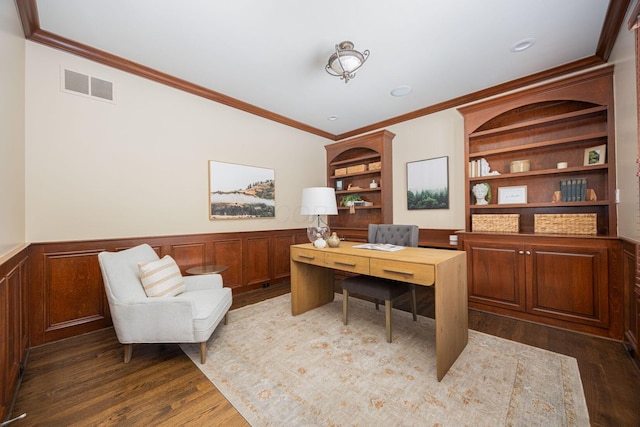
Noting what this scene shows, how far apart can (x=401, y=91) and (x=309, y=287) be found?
272 cm

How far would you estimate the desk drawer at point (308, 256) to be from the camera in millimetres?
2459

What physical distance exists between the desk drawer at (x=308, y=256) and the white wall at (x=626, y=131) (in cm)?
237

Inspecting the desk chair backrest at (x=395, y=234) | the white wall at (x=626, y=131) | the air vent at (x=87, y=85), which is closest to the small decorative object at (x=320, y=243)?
the desk chair backrest at (x=395, y=234)

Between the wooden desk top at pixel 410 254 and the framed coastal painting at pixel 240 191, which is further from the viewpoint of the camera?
the framed coastal painting at pixel 240 191

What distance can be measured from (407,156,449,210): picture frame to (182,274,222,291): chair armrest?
2980 mm

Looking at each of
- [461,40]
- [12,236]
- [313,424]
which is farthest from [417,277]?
[12,236]

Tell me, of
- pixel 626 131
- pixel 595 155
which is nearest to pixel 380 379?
pixel 626 131

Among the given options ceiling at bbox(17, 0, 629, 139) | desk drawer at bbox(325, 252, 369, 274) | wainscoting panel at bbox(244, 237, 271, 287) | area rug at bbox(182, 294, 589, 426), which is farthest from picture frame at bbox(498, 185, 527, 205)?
wainscoting panel at bbox(244, 237, 271, 287)

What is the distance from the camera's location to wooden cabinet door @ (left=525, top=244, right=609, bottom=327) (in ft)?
7.30

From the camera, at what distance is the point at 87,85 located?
2404 mm

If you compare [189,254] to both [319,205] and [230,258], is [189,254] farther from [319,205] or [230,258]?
[319,205]

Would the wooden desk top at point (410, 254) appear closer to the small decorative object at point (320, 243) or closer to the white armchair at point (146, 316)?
the small decorative object at point (320, 243)

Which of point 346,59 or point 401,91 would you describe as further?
point 401,91

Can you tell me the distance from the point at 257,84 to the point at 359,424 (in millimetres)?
3346
